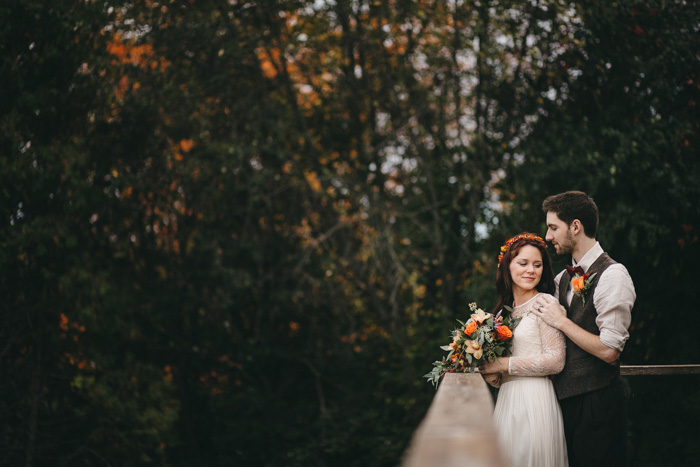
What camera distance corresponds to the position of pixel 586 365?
11.0ft

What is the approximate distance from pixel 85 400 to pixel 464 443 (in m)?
8.05

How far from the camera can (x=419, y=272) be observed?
1015 cm

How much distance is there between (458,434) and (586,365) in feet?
5.81

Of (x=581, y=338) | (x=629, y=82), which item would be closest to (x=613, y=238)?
(x=629, y=82)

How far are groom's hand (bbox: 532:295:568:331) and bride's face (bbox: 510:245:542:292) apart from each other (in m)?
0.17

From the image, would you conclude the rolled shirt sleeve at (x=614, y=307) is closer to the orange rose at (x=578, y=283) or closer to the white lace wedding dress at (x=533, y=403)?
the orange rose at (x=578, y=283)

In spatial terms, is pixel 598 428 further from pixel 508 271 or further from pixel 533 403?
pixel 508 271

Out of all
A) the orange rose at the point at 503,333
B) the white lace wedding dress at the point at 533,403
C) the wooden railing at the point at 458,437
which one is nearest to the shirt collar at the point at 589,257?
the white lace wedding dress at the point at 533,403

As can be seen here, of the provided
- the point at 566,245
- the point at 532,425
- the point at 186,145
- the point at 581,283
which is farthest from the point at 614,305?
the point at 186,145

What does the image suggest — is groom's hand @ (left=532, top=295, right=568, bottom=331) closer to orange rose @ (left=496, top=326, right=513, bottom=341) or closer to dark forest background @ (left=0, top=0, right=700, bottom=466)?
orange rose @ (left=496, top=326, right=513, bottom=341)

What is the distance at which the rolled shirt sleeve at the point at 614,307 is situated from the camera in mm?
3152

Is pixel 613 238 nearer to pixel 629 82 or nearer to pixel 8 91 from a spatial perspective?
pixel 629 82

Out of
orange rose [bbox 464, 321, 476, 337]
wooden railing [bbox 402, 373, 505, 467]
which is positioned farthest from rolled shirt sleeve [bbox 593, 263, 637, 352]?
wooden railing [bbox 402, 373, 505, 467]

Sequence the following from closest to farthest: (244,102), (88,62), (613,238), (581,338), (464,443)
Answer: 1. (464,443)
2. (581,338)
3. (613,238)
4. (88,62)
5. (244,102)
